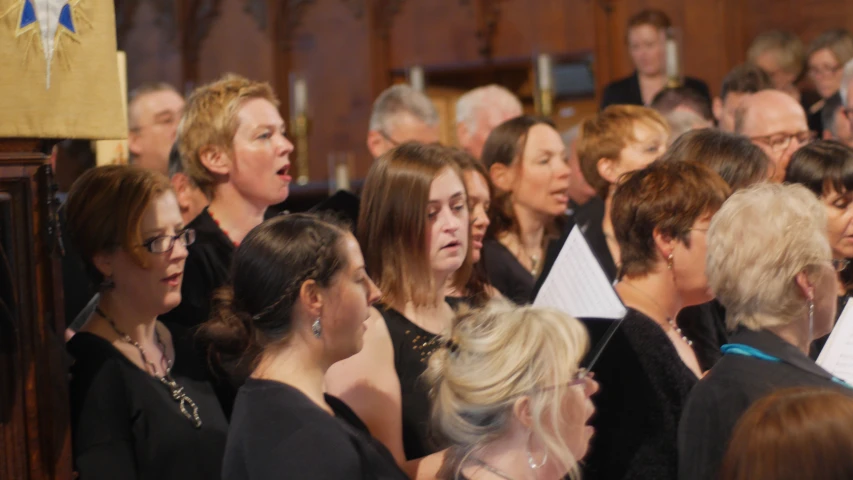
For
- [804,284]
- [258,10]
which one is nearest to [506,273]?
[804,284]

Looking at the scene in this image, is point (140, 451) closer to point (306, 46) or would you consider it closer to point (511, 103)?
point (511, 103)

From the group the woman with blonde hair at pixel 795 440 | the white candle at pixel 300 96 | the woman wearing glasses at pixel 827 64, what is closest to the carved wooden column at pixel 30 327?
the woman with blonde hair at pixel 795 440

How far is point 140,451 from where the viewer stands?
2.58 metres

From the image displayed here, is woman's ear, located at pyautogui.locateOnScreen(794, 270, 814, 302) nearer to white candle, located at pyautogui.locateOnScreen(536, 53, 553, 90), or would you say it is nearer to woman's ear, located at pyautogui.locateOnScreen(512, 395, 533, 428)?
woman's ear, located at pyautogui.locateOnScreen(512, 395, 533, 428)

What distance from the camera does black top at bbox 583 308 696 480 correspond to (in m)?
2.52

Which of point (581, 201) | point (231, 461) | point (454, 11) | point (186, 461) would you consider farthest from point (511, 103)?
point (231, 461)

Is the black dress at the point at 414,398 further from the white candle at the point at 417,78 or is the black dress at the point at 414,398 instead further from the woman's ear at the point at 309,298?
the white candle at the point at 417,78

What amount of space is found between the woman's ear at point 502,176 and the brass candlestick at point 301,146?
333 centimetres

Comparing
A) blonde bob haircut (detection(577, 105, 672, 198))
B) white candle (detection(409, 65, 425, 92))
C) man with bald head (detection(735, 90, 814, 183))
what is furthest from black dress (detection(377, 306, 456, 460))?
white candle (detection(409, 65, 425, 92))

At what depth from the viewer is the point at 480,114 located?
5922 millimetres

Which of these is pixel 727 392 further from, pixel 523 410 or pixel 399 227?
pixel 399 227

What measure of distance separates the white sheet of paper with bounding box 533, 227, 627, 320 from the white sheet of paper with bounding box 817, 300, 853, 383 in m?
0.60

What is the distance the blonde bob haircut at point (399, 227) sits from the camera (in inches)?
109

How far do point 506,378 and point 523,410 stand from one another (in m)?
0.07
